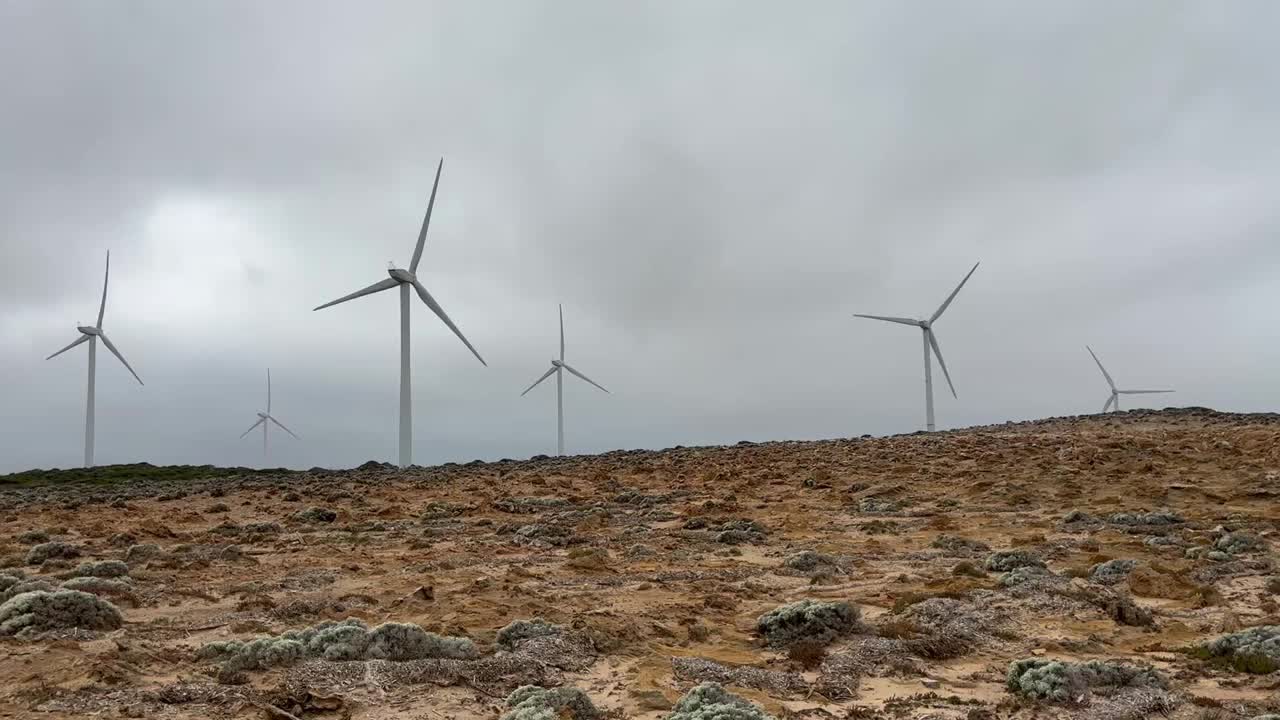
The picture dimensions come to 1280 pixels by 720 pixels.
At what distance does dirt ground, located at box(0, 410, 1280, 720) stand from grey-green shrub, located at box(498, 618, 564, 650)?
0.43 metres

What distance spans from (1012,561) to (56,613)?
15.1m

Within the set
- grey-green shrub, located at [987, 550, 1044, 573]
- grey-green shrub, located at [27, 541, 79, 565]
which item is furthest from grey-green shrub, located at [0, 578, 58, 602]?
grey-green shrub, located at [987, 550, 1044, 573]

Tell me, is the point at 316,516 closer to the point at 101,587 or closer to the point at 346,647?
the point at 101,587

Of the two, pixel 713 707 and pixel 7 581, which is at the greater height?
pixel 7 581

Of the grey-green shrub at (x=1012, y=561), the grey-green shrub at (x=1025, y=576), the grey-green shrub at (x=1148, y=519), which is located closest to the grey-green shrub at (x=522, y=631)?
the grey-green shrub at (x=1025, y=576)

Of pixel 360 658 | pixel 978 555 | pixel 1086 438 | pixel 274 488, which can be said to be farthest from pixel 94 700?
pixel 1086 438

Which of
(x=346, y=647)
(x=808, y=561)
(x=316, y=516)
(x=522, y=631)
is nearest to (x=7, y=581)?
(x=346, y=647)

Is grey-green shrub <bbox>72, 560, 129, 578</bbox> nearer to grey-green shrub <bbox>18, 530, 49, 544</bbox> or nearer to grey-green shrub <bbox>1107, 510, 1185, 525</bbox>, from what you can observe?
grey-green shrub <bbox>18, 530, 49, 544</bbox>

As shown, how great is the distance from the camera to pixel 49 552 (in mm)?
20812

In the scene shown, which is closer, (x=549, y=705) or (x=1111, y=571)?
(x=549, y=705)

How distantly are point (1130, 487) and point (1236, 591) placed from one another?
13526 millimetres

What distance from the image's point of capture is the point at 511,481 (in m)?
41.8

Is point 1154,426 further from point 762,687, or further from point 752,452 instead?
point 762,687

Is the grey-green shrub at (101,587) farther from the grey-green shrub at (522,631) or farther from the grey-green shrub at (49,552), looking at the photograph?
the grey-green shrub at (522,631)
